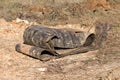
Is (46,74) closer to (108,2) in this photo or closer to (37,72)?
(37,72)

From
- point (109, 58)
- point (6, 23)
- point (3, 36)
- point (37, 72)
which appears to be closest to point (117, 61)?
point (109, 58)

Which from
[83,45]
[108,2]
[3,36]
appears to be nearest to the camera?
[83,45]

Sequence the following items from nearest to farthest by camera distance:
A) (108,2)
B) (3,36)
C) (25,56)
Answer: (25,56) < (3,36) < (108,2)

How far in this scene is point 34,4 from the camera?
45.4 ft

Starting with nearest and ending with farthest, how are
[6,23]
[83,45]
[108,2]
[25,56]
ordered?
[25,56] → [83,45] → [6,23] → [108,2]

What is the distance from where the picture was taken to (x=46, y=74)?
24.8ft

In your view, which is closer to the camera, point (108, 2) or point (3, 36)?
point (3, 36)

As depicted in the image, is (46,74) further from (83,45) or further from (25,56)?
(83,45)

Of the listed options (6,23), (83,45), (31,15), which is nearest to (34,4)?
(31,15)

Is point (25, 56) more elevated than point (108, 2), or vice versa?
point (108, 2)

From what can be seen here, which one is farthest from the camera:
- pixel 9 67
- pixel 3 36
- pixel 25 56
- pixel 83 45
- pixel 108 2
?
pixel 108 2

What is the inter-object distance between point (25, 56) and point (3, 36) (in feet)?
8.07

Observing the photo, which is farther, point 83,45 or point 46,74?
point 83,45

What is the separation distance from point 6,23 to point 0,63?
177 inches
